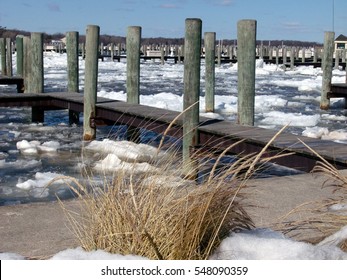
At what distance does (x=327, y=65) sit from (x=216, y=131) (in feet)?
30.2

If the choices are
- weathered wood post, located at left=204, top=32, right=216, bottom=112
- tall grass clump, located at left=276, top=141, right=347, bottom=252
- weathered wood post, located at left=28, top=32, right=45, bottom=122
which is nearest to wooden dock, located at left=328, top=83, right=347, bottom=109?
weathered wood post, located at left=204, top=32, right=216, bottom=112

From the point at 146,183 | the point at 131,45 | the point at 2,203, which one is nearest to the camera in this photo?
the point at 146,183

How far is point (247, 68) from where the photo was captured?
9.10 metres

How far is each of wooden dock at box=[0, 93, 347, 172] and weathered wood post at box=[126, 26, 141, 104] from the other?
0.30m

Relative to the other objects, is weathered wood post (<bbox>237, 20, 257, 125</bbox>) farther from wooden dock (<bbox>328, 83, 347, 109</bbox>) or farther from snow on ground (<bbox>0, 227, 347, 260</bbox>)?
wooden dock (<bbox>328, 83, 347, 109</bbox>)

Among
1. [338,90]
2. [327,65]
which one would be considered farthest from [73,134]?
[338,90]

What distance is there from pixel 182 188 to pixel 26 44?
43.4 ft

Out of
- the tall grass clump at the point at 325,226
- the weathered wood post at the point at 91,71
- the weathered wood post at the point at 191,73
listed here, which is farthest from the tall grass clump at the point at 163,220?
the weathered wood post at the point at 91,71

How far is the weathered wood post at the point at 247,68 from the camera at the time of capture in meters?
9.12

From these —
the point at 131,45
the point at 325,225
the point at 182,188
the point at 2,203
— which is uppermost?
the point at 131,45

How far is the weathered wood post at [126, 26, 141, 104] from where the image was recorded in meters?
11.9

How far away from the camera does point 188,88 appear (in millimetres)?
8383
